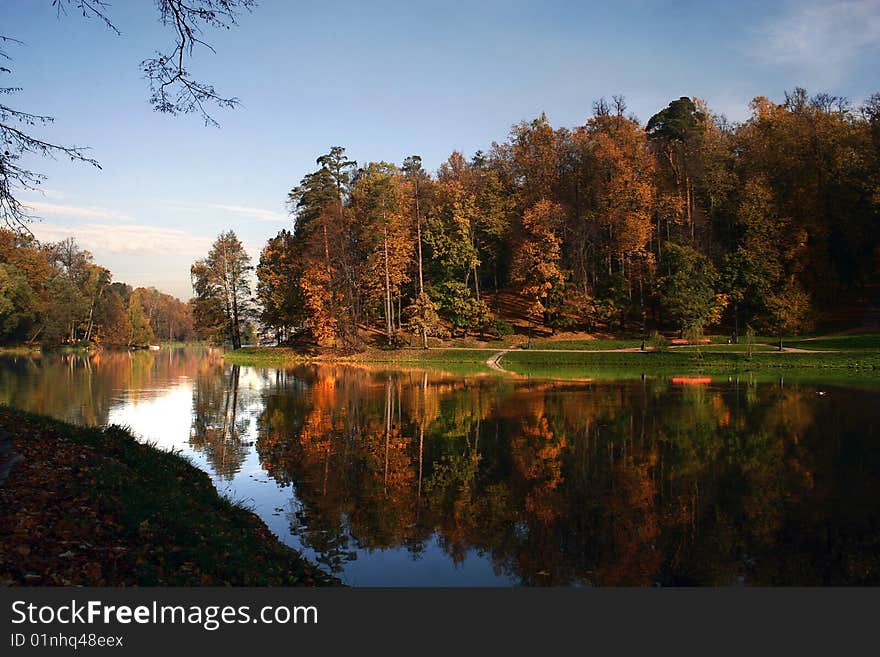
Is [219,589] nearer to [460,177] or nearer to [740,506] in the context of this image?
[740,506]

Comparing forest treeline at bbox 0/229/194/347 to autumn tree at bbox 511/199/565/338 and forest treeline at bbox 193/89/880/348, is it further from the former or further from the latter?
autumn tree at bbox 511/199/565/338

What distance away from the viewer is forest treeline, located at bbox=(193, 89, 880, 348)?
4503 cm

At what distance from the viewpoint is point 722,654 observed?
515 cm

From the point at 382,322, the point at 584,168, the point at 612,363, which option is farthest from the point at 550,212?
the point at 382,322

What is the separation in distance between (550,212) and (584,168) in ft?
19.9

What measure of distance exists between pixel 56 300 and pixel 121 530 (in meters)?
80.4

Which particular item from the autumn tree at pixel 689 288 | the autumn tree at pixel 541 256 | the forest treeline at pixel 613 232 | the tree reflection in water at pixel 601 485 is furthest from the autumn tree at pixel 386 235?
the tree reflection in water at pixel 601 485

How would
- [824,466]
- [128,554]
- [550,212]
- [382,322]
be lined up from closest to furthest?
[128,554] < [824,466] < [550,212] < [382,322]

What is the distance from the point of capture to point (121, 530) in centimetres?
685

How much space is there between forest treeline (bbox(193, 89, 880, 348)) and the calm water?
2305cm

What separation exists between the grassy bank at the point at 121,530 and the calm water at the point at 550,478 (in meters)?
0.90

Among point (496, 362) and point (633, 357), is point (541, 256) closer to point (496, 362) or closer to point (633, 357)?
point (496, 362)

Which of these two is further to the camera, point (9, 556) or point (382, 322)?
point (382, 322)

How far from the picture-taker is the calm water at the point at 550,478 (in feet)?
25.2
